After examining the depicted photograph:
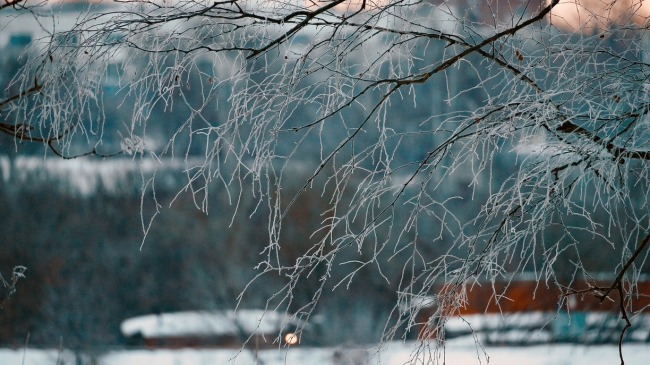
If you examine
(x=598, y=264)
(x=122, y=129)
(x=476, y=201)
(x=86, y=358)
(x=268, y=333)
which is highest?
(x=122, y=129)

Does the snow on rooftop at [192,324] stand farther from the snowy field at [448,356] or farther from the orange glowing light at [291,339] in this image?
the orange glowing light at [291,339]

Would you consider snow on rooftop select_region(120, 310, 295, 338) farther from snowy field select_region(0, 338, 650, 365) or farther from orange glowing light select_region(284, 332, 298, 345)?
orange glowing light select_region(284, 332, 298, 345)

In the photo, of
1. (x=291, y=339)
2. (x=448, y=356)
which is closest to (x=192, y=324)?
(x=448, y=356)

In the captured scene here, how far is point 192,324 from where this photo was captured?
7781 mm

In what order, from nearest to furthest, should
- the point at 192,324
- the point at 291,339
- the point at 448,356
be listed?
the point at 291,339, the point at 448,356, the point at 192,324

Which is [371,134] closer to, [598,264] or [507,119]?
[598,264]

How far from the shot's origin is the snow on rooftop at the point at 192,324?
25.1 feet

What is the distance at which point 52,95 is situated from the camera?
1685mm

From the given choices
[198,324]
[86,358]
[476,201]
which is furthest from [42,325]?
[476,201]

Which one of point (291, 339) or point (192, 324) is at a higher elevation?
point (291, 339)

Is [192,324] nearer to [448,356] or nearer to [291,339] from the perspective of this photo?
[448,356]

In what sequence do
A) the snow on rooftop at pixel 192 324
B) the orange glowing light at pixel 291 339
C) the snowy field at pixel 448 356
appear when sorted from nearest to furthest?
the orange glowing light at pixel 291 339 < the snowy field at pixel 448 356 < the snow on rooftop at pixel 192 324

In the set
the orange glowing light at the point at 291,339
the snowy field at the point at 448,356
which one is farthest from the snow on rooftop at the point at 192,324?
the orange glowing light at the point at 291,339

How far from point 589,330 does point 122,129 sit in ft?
18.6
